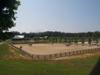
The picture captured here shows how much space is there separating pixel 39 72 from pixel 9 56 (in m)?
19.7

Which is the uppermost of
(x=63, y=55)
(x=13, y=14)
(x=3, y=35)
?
(x=13, y=14)

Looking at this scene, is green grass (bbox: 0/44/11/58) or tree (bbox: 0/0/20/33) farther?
green grass (bbox: 0/44/11/58)

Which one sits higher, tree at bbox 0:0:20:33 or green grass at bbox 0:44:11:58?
tree at bbox 0:0:20:33

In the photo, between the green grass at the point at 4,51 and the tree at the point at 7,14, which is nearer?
the tree at the point at 7,14

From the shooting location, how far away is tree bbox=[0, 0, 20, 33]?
1871 cm

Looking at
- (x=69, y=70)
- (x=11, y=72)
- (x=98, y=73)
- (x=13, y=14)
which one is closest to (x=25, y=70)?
(x=11, y=72)

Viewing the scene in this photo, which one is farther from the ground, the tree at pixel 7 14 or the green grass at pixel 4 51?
the tree at pixel 7 14

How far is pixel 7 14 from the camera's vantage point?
1941 centimetres

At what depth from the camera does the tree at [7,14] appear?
18.7 meters

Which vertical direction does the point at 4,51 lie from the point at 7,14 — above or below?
below

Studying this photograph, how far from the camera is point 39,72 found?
78.3ft

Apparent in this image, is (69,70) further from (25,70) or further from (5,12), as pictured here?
(5,12)

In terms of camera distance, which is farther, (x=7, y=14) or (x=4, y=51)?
(x=4, y=51)

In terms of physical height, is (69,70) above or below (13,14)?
below
